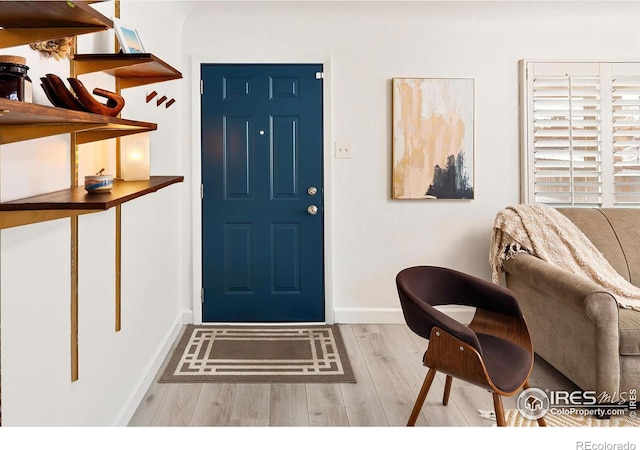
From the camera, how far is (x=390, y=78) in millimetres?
3750

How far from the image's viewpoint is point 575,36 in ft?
12.3

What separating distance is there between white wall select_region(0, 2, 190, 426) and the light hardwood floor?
0.22 m

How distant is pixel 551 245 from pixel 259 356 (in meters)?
1.92

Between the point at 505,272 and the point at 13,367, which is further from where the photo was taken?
the point at 505,272

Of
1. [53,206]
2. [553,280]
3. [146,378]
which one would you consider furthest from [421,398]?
[53,206]

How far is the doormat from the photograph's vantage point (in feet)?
9.29

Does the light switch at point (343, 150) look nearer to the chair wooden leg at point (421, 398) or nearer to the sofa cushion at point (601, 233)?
the sofa cushion at point (601, 233)

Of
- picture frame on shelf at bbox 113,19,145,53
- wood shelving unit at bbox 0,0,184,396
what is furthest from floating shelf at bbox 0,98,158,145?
picture frame on shelf at bbox 113,19,145,53

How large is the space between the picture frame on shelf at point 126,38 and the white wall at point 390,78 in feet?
5.33

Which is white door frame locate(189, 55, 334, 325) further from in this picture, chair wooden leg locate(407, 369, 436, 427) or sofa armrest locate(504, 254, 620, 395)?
chair wooden leg locate(407, 369, 436, 427)
